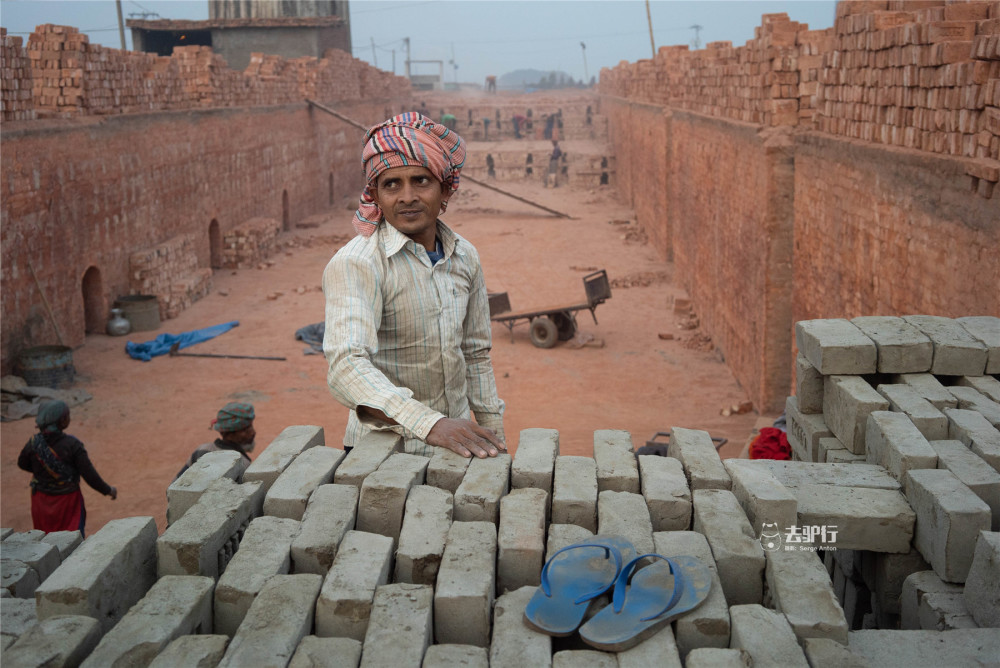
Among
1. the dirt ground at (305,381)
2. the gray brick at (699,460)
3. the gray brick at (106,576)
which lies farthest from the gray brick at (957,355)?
the dirt ground at (305,381)

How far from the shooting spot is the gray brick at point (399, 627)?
202 centimetres

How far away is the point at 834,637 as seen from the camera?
6.86 ft

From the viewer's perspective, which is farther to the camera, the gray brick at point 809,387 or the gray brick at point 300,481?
the gray brick at point 809,387

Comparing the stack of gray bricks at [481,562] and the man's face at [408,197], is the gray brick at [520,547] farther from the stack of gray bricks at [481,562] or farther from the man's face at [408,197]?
the man's face at [408,197]

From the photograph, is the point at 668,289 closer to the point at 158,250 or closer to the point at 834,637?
the point at 158,250

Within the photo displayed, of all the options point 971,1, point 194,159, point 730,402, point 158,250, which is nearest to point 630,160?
point 194,159

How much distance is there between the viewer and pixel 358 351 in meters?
2.83

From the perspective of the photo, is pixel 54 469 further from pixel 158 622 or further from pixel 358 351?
pixel 158 622

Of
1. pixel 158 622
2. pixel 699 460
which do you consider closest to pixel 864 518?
pixel 699 460

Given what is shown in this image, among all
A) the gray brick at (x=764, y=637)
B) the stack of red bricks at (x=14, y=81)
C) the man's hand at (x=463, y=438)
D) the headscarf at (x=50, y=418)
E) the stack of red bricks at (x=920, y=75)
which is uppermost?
the stack of red bricks at (x=14, y=81)

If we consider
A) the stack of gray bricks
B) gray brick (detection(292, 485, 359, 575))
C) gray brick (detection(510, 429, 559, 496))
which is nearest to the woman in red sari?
the stack of gray bricks

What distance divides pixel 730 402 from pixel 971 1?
5.40 meters

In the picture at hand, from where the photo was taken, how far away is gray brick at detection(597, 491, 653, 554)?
251 centimetres

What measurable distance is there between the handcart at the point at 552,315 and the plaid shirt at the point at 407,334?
9.11 metres
